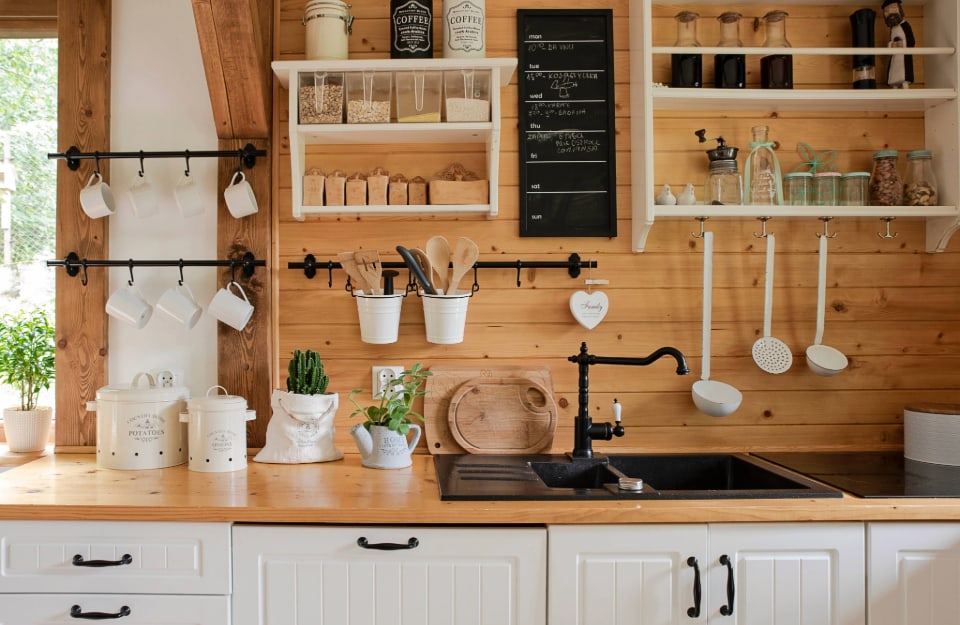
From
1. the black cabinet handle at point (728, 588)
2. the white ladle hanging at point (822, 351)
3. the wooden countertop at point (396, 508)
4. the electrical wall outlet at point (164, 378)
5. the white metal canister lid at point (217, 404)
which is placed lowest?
the black cabinet handle at point (728, 588)

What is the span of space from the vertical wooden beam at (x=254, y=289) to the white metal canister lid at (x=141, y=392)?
0.18 metres

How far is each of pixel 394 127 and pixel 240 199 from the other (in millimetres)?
482

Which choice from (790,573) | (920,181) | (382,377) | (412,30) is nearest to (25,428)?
(382,377)

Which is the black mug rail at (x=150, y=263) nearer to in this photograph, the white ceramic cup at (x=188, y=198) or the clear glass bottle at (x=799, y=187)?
the white ceramic cup at (x=188, y=198)

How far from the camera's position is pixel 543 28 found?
2287 millimetres

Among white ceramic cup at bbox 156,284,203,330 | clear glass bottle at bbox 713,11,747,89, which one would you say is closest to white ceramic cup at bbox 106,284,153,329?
white ceramic cup at bbox 156,284,203,330

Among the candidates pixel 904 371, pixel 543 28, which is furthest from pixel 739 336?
pixel 543 28

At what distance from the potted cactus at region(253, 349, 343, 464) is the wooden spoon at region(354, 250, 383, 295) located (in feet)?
0.82

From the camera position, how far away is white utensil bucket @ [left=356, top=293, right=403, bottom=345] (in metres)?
2.15

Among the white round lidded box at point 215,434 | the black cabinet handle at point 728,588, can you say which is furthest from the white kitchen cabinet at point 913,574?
the white round lidded box at point 215,434

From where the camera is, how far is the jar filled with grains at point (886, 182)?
218 cm

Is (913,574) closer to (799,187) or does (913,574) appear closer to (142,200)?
(799,187)

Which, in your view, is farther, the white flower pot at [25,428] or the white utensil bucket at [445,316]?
the white flower pot at [25,428]

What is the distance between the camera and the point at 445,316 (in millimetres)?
2141
